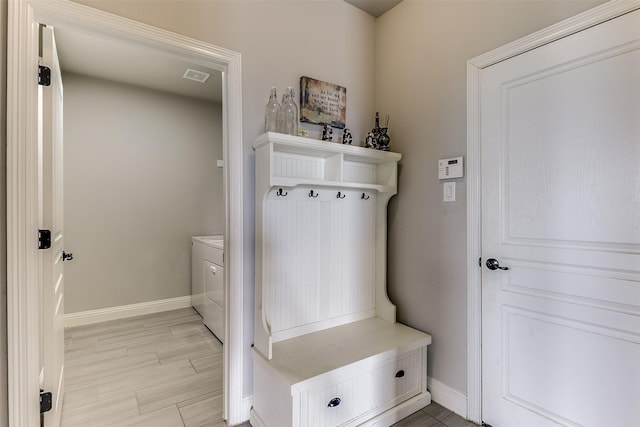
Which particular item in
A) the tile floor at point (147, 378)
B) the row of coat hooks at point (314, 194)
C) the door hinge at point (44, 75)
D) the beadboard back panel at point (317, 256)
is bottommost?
the tile floor at point (147, 378)

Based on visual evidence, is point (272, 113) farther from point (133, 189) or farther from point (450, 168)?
point (133, 189)

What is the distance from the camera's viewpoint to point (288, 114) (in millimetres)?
1820

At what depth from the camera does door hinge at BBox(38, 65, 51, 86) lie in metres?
1.38

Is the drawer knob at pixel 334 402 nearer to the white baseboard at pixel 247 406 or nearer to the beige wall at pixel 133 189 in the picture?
the white baseboard at pixel 247 406

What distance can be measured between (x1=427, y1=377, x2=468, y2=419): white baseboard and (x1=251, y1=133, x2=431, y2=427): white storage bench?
0.06m

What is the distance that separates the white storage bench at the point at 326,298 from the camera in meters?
1.55

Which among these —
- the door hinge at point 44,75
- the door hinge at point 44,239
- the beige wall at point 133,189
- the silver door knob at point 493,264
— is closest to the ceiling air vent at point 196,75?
the beige wall at point 133,189

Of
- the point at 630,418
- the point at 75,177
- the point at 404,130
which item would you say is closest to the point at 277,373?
the point at 630,418

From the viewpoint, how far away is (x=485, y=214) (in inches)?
67.5

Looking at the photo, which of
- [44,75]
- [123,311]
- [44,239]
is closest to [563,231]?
[44,239]

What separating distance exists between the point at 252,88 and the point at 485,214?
1.56m

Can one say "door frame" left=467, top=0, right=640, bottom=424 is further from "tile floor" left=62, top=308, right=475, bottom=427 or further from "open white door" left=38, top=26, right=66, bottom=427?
"open white door" left=38, top=26, right=66, bottom=427

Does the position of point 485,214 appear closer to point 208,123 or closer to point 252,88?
point 252,88

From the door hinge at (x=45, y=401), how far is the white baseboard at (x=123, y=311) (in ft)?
7.13
